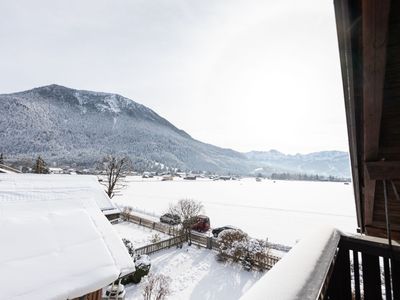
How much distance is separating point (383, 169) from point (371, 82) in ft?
4.32

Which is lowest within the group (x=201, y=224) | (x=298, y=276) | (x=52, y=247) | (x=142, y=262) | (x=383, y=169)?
(x=142, y=262)

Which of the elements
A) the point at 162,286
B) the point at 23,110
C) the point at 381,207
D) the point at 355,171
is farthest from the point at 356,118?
the point at 23,110

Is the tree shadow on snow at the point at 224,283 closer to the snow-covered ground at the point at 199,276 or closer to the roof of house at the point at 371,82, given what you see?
→ the snow-covered ground at the point at 199,276

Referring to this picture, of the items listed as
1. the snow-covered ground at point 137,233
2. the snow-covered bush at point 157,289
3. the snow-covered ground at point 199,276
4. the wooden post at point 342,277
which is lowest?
the snow-covered ground at point 199,276

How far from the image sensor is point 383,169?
2.38 metres

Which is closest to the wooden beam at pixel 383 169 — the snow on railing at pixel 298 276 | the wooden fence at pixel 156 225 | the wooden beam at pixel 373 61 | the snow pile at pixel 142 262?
the wooden beam at pixel 373 61

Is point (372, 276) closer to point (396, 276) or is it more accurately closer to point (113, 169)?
point (396, 276)

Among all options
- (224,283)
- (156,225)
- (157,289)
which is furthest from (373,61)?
(156,225)

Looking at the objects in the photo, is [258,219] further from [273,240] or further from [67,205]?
[67,205]

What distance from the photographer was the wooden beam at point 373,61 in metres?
1.10

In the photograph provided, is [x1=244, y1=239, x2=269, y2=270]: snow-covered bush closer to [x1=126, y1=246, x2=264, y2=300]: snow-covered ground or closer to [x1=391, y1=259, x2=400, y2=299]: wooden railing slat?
[x1=126, y1=246, x2=264, y2=300]: snow-covered ground

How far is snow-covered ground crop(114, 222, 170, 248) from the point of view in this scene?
45.3 feet

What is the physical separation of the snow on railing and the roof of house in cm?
109

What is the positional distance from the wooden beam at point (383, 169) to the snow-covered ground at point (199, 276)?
7.49 meters
